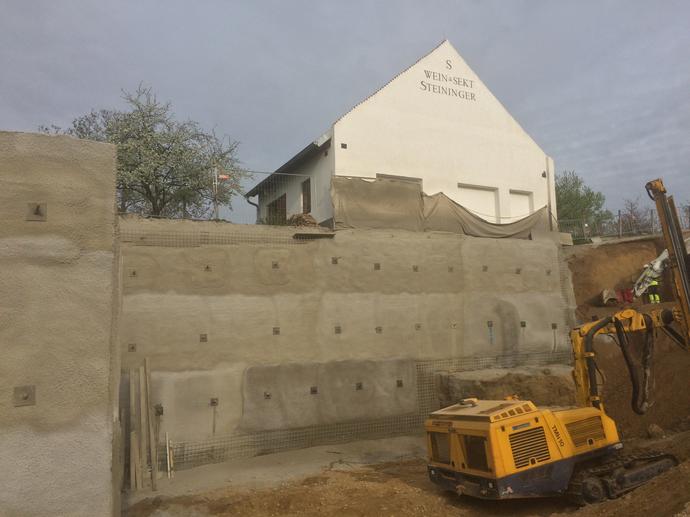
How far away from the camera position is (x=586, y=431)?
8.24 meters

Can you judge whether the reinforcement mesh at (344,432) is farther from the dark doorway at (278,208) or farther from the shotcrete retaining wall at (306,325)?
the dark doorway at (278,208)

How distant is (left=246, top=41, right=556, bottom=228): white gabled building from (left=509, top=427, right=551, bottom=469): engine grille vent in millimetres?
9727

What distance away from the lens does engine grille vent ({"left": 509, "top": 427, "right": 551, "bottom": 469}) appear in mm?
7492

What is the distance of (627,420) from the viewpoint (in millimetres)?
12914

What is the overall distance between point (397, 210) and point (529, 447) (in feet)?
27.7

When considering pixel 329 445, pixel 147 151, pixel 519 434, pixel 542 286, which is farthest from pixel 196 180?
pixel 519 434

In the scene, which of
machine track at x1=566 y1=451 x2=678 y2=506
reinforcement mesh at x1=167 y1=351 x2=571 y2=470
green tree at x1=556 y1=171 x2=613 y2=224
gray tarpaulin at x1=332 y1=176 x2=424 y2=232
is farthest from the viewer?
green tree at x1=556 y1=171 x2=613 y2=224

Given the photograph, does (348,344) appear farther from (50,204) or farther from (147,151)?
(147,151)

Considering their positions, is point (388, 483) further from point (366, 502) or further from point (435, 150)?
point (435, 150)

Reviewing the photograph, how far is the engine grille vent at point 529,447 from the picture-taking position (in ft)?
24.6

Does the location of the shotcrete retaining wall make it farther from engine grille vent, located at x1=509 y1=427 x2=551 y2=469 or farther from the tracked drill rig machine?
engine grille vent, located at x1=509 y1=427 x2=551 y2=469

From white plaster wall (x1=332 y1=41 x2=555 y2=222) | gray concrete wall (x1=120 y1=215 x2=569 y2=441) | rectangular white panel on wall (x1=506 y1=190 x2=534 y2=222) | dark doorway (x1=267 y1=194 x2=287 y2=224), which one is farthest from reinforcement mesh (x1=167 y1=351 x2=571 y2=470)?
dark doorway (x1=267 y1=194 x2=287 y2=224)

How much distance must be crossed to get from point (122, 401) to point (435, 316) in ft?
27.2

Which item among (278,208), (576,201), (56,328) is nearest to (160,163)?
(278,208)
